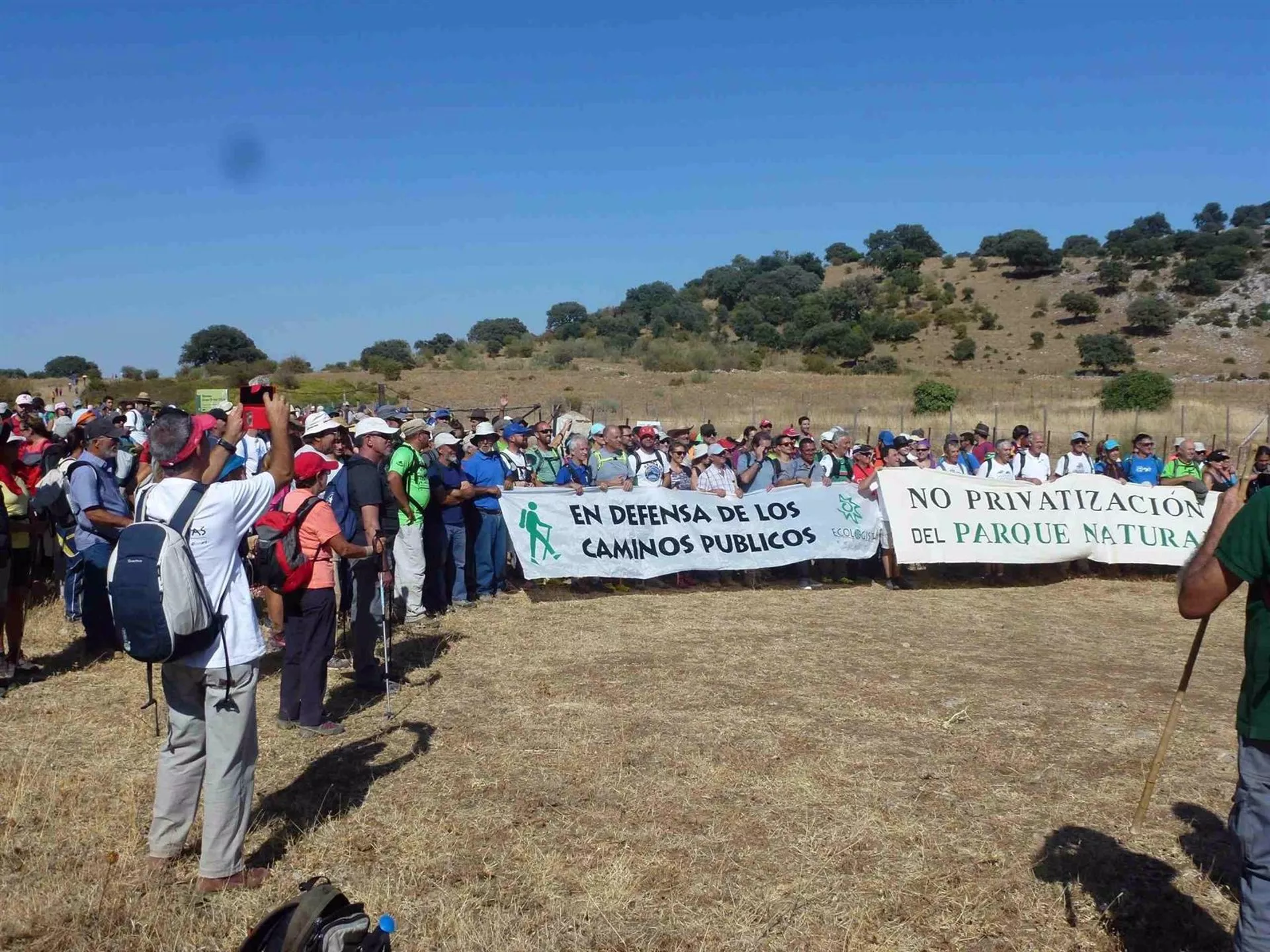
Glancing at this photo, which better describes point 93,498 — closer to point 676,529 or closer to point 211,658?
point 211,658

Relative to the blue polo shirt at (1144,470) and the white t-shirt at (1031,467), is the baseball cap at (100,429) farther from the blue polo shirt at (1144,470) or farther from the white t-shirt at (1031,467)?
the blue polo shirt at (1144,470)

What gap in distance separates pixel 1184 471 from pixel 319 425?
→ 11.4 meters

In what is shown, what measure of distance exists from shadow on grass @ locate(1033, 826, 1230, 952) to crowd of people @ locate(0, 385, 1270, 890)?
6.56ft

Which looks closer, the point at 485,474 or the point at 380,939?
the point at 380,939

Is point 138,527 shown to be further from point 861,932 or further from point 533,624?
point 533,624

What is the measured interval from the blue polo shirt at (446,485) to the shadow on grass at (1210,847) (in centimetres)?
712

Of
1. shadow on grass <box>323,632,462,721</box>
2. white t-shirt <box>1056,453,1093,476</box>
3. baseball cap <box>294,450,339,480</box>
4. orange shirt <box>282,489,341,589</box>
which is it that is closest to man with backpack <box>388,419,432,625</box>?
shadow on grass <box>323,632,462,721</box>

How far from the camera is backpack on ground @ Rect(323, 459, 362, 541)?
775 cm

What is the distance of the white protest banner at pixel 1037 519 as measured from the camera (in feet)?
42.1

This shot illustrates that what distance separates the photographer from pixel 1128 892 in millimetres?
4922

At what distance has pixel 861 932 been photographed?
4.52m

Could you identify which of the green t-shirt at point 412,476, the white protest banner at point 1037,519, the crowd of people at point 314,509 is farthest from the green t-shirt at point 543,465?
the white protest banner at point 1037,519

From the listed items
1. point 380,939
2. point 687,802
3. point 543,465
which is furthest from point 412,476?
point 380,939

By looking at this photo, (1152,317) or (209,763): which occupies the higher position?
(1152,317)
